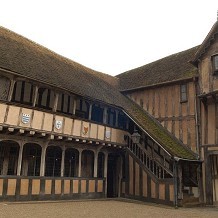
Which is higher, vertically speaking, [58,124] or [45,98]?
[45,98]

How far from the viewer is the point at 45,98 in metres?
13.6

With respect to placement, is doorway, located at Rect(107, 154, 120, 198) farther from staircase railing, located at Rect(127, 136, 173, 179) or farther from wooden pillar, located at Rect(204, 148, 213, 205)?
wooden pillar, located at Rect(204, 148, 213, 205)

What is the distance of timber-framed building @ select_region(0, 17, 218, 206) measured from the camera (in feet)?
39.2

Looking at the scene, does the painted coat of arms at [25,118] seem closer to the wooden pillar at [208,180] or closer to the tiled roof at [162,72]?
the tiled roof at [162,72]

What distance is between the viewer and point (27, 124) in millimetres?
11492

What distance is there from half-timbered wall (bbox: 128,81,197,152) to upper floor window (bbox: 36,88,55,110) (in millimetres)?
6591

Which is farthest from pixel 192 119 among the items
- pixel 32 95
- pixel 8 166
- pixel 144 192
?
pixel 8 166

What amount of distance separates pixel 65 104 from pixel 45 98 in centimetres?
122

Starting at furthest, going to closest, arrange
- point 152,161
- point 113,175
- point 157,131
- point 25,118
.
→ point 113,175 → point 157,131 → point 152,161 → point 25,118

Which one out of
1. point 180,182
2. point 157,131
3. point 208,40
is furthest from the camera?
point 157,131

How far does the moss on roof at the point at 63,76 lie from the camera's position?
12.5 meters

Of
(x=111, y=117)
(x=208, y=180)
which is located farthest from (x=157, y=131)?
(x=208, y=180)

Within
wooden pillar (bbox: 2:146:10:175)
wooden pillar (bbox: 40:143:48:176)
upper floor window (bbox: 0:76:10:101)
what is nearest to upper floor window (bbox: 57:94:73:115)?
wooden pillar (bbox: 40:143:48:176)

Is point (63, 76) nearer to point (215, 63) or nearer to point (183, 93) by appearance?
point (183, 93)
